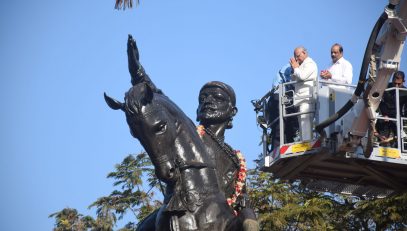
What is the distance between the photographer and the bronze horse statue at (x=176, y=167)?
559 inches

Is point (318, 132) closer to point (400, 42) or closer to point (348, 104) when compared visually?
point (348, 104)

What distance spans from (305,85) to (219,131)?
2.71m

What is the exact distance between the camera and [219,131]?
53.1 ft

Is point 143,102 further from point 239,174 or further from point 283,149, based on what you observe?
point 283,149

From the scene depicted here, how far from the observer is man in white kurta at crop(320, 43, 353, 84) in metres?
18.2

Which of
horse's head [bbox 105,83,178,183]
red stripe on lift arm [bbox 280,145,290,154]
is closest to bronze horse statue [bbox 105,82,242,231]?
horse's head [bbox 105,83,178,183]

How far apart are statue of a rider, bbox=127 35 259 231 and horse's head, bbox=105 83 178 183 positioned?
0.58 m

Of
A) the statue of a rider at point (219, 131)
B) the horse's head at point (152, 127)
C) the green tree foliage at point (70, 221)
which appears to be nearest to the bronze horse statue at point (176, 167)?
the horse's head at point (152, 127)

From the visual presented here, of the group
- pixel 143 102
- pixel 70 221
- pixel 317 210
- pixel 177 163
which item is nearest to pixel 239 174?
pixel 177 163

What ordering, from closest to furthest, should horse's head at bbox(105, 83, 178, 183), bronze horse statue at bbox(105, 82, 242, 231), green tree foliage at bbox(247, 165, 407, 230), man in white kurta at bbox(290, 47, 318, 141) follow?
1. bronze horse statue at bbox(105, 82, 242, 231)
2. horse's head at bbox(105, 83, 178, 183)
3. man in white kurta at bbox(290, 47, 318, 141)
4. green tree foliage at bbox(247, 165, 407, 230)

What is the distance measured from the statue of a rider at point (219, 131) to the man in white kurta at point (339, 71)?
8.18 ft

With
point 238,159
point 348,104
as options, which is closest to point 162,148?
point 238,159

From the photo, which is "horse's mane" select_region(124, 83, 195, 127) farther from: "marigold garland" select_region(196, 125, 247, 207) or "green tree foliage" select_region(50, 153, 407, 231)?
"green tree foliage" select_region(50, 153, 407, 231)

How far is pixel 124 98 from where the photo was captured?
14586 mm
